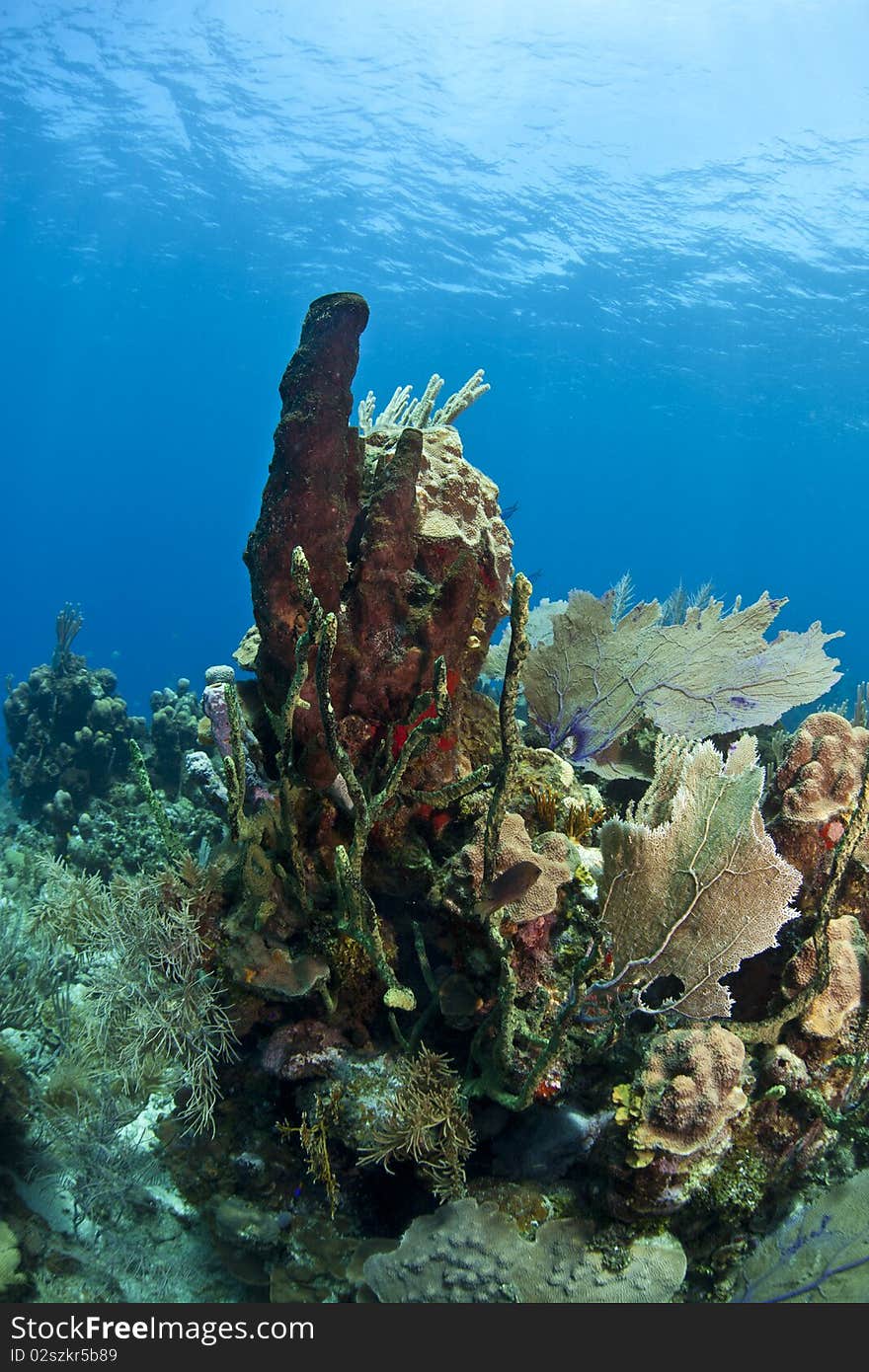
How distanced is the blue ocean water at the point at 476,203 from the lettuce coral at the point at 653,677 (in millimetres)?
19597

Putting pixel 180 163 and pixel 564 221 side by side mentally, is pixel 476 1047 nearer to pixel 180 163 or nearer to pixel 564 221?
pixel 564 221

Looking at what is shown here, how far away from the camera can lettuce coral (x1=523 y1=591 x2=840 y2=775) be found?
517 cm

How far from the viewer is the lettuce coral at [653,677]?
17.0 ft

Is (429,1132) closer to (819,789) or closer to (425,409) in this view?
(819,789)

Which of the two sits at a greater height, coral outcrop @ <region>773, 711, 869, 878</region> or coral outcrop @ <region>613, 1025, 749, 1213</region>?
coral outcrop @ <region>773, 711, 869, 878</region>

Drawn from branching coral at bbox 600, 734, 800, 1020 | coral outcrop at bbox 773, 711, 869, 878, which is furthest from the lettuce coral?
branching coral at bbox 600, 734, 800, 1020

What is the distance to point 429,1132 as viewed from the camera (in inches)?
121

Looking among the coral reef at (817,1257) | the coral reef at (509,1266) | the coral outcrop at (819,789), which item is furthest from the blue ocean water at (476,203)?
the coral reef at (509,1266)

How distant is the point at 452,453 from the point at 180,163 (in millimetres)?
37901

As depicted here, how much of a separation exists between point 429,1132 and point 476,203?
1456 inches

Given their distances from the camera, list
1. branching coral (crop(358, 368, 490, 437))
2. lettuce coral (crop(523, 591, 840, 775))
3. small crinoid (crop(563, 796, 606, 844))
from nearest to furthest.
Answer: small crinoid (crop(563, 796, 606, 844)), lettuce coral (crop(523, 591, 840, 775)), branching coral (crop(358, 368, 490, 437))

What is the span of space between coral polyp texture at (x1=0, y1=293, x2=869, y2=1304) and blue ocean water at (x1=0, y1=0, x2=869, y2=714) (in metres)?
21.9

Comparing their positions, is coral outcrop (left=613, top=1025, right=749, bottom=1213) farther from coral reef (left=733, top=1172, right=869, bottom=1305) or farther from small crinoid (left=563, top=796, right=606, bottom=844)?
small crinoid (left=563, top=796, right=606, bottom=844)

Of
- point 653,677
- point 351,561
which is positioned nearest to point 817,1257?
point 653,677
